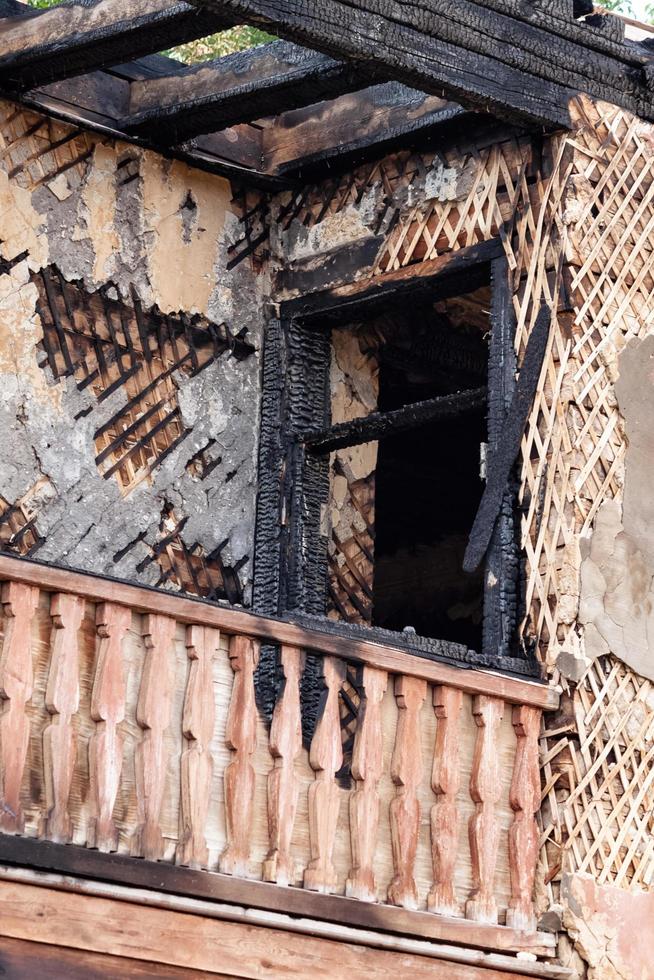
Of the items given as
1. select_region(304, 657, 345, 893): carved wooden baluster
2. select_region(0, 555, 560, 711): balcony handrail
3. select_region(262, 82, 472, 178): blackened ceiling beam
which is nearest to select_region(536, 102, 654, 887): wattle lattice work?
select_region(0, 555, 560, 711): balcony handrail

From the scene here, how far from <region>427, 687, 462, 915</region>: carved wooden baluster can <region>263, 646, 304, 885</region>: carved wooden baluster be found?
56 cm

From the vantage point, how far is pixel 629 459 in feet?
23.2

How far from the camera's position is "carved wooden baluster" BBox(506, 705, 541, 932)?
6492 mm

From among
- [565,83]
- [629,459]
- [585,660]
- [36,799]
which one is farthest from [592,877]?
[565,83]

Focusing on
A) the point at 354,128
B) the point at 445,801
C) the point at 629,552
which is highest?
the point at 354,128

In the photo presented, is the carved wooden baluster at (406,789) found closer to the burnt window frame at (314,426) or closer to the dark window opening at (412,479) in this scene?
the dark window opening at (412,479)

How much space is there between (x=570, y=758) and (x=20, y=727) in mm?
2212

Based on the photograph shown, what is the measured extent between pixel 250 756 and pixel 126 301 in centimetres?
242

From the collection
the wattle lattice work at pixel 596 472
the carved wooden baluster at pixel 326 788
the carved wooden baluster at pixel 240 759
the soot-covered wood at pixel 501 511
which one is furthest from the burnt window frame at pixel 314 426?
the carved wooden baluster at pixel 240 759

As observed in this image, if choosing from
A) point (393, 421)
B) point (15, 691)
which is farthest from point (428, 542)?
point (15, 691)

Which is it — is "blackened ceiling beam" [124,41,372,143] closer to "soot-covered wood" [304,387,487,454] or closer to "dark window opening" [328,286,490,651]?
"dark window opening" [328,286,490,651]

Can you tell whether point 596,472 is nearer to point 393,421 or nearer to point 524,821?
point 393,421

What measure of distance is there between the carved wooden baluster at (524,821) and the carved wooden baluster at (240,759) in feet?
3.65

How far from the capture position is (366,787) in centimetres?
615
